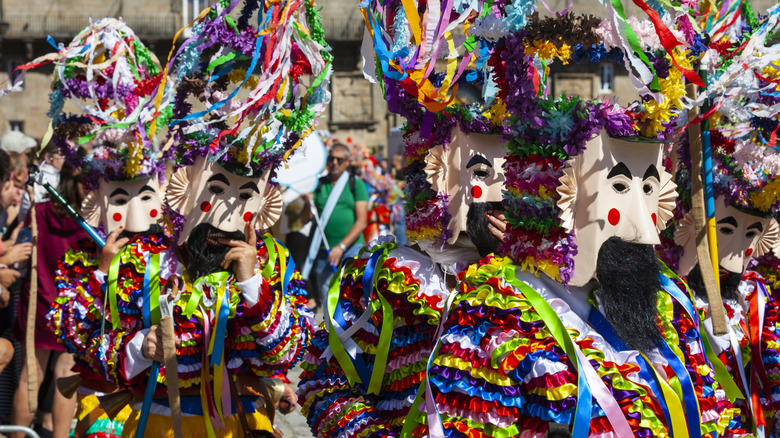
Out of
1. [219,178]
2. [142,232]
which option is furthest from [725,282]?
[142,232]

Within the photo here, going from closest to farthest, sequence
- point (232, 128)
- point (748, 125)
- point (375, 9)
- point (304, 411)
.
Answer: point (375, 9), point (304, 411), point (232, 128), point (748, 125)

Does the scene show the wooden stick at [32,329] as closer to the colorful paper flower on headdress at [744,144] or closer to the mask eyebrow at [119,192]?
the mask eyebrow at [119,192]

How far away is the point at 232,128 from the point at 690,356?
174 cm

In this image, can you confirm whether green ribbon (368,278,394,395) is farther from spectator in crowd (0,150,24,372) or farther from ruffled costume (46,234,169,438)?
spectator in crowd (0,150,24,372)

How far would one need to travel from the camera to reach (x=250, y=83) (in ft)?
11.8

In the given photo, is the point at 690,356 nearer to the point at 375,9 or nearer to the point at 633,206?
the point at 633,206

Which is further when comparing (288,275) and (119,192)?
(119,192)

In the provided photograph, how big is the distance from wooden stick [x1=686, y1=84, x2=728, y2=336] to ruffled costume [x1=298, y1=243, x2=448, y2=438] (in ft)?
2.70

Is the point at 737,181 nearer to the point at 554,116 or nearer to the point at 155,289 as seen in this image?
the point at 554,116

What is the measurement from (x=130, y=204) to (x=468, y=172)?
6.45 ft

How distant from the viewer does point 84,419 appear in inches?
151

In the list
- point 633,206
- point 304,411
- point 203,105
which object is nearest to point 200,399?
point 304,411

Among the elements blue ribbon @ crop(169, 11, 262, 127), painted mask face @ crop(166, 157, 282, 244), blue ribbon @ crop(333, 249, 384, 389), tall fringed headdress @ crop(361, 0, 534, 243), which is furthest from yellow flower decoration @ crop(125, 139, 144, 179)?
blue ribbon @ crop(333, 249, 384, 389)

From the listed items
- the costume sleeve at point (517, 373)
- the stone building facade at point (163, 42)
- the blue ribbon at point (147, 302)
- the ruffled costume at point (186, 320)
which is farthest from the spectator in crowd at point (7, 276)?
the stone building facade at point (163, 42)
